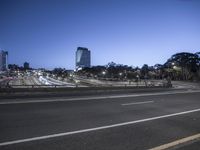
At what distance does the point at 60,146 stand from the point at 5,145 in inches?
52.5

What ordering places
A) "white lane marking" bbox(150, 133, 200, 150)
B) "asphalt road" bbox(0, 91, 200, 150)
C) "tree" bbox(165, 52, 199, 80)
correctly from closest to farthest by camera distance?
1. "white lane marking" bbox(150, 133, 200, 150)
2. "asphalt road" bbox(0, 91, 200, 150)
3. "tree" bbox(165, 52, 199, 80)

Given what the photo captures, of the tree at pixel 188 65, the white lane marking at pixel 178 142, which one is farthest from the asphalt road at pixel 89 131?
the tree at pixel 188 65

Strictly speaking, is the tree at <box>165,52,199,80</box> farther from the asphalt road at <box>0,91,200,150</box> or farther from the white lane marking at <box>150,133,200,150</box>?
the white lane marking at <box>150,133,200,150</box>

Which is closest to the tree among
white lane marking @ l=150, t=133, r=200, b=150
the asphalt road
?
the asphalt road

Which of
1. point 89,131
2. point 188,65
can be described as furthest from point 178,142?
point 188,65

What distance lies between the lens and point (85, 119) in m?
9.88

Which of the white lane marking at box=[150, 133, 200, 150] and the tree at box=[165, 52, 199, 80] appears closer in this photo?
the white lane marking at box=[150, 133, 200, 150]

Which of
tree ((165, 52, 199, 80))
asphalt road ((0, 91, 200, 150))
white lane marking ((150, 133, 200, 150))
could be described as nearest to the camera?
white lane marking ((150, 133, 200, 150))

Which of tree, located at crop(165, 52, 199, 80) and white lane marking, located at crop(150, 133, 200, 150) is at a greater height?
tree, located at crop(165, 52, 199, 80)

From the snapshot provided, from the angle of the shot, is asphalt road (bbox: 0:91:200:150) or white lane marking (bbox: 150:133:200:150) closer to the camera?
white lane marking (bbox: 150:133:200:150)

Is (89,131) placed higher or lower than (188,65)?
lower

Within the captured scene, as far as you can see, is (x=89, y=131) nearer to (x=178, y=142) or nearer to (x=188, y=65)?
(x=178, y=142)

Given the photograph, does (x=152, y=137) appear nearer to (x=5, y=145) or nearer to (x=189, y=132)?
(x=189, y=132)

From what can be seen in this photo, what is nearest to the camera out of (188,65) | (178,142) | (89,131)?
(178,142)
